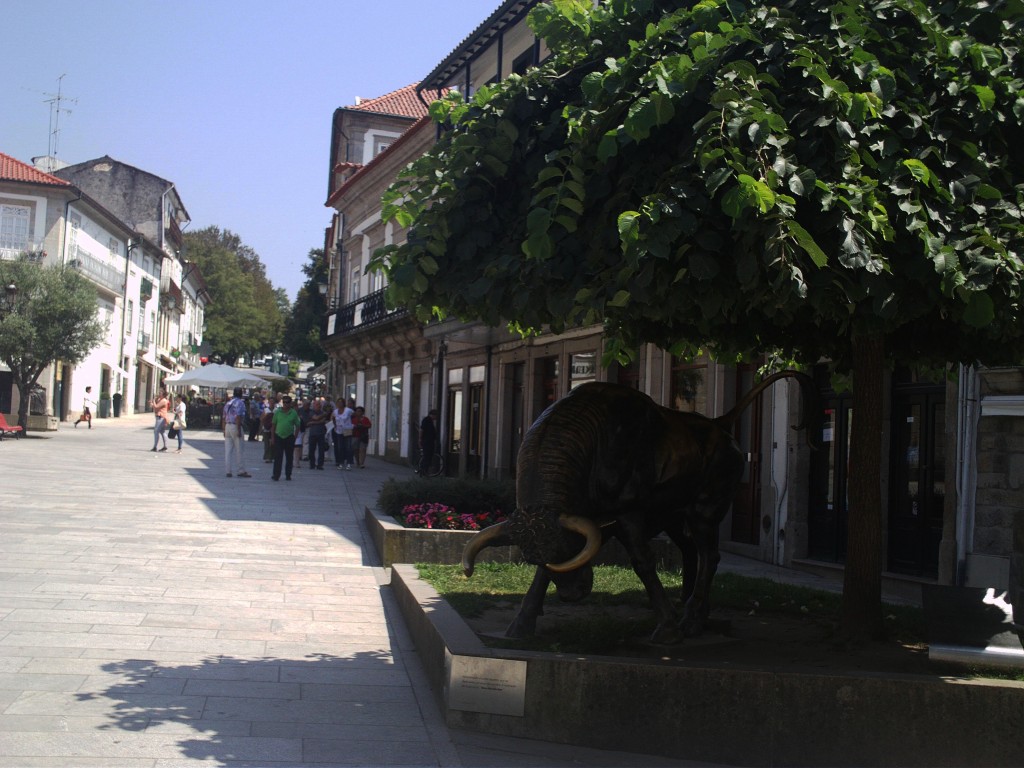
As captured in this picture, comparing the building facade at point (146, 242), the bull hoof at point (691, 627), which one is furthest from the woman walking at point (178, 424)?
the building facade at point (146, 242)

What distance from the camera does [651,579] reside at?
21.8 ft

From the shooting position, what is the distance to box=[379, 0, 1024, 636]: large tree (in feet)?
16.3

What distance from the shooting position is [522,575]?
34.3 ft

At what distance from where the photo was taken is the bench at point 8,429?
107 ft

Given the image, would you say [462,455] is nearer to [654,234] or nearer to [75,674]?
[75,674]

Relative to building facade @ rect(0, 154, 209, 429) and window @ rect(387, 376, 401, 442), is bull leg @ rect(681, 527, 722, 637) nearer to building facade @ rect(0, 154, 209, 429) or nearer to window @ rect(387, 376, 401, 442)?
window @ rect(387, 376, 401, 442)

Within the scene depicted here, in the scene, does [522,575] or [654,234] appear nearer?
[654,234]

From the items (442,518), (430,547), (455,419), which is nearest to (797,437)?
(442,518)

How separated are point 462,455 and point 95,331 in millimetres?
19907

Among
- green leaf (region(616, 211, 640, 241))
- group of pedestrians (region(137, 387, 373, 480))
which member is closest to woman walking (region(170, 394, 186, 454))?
group of pedestrians (region(137, 387, 373, 480))

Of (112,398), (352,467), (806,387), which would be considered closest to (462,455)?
(352,467)

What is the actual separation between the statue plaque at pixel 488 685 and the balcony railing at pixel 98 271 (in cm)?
4528

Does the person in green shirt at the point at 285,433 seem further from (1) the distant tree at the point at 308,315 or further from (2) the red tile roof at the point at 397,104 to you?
(1) the distant tree at the point at 308,315

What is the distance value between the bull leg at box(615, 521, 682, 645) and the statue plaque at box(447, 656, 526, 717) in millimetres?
1129
